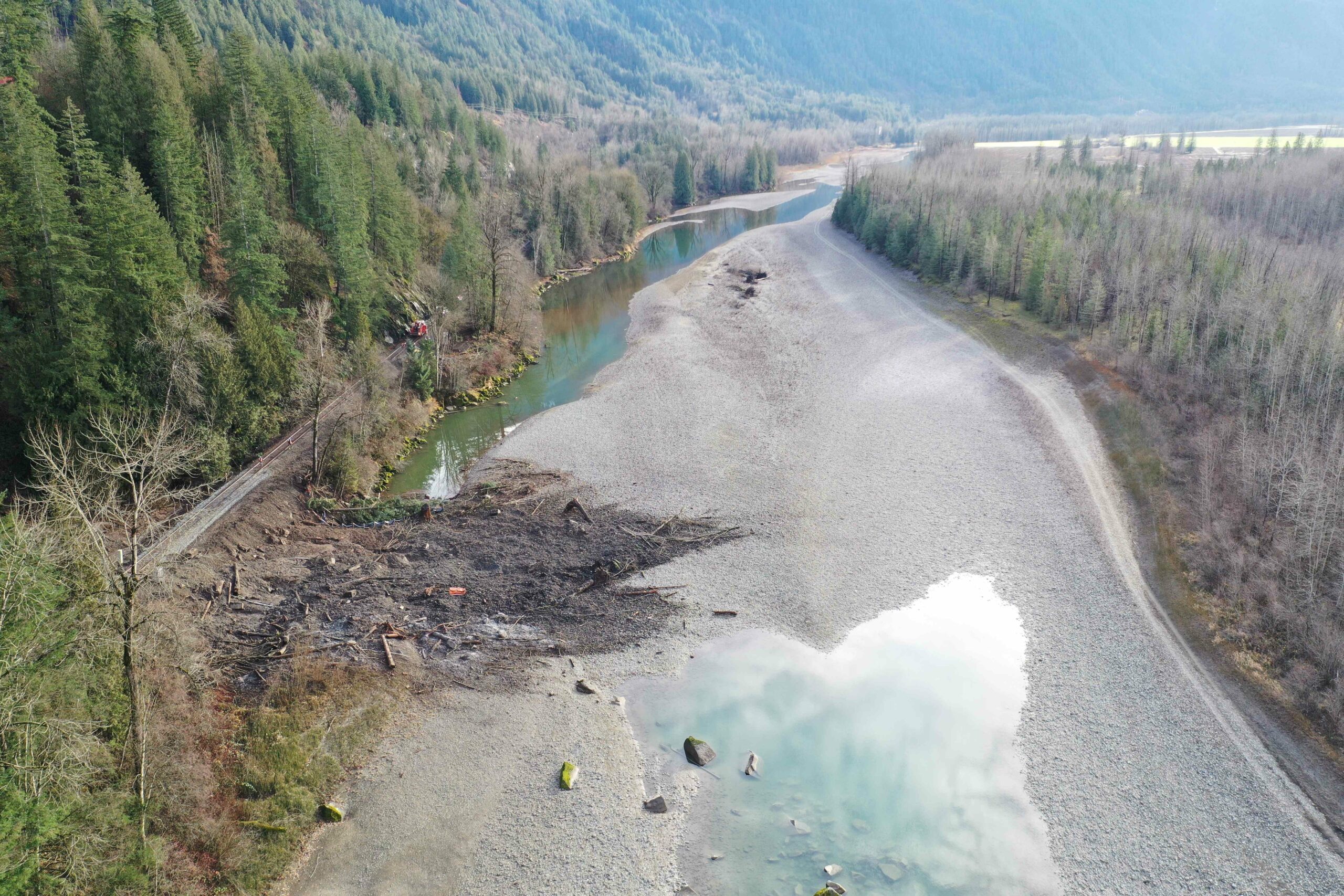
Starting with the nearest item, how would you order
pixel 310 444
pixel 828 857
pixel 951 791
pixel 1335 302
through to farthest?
1. pixel 828 857
2. pixel 951 791
3. pixel 310 444
4. pixel 1335 302

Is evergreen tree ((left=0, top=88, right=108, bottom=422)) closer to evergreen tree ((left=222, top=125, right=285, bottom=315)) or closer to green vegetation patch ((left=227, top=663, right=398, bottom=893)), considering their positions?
evergreen tree ((left=222, top=125, right=285, bottom=315))

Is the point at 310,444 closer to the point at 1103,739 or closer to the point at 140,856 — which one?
the point at 140,856

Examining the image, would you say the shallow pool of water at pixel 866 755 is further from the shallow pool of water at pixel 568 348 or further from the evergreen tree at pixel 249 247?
the evergreen tree at pixel 249 247

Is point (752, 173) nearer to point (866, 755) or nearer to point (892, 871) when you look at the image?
point (866, 755)

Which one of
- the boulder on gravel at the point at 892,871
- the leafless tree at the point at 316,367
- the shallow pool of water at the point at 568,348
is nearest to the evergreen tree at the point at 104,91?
the leafless tree at the point at 316,367

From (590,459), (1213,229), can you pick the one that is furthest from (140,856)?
(1213,229)

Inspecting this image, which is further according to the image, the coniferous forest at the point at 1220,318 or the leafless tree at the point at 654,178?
the leafless tree at the point at 654,178

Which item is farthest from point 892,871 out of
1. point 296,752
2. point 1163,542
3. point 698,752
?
point 1163,542
